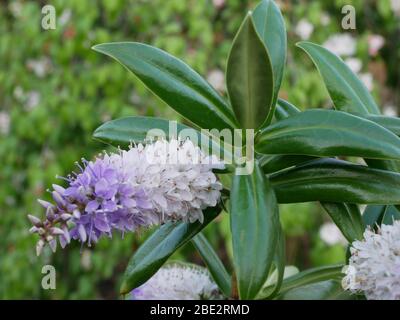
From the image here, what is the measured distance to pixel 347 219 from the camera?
73cm

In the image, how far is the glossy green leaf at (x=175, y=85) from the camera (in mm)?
751

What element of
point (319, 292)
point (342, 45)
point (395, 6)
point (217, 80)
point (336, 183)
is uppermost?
point (395, 6)

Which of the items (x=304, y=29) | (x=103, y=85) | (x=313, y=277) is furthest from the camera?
(x=103, y=85)

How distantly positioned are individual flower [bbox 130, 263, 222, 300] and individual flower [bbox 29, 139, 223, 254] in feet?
0.51

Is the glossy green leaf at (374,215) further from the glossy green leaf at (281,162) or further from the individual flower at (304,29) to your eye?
the individual flower at (304,29)

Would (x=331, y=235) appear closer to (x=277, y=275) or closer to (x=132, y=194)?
(x=277, y=275)

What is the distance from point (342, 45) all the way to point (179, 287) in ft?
5.79

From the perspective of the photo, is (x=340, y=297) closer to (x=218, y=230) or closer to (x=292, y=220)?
(x=292, y=220)

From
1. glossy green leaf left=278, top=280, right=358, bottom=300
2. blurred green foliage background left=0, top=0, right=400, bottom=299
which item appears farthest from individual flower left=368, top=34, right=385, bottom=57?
glossy green leaf left=278, top=280, right=358, bottom=300

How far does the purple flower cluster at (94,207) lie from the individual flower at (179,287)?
0.66 feet

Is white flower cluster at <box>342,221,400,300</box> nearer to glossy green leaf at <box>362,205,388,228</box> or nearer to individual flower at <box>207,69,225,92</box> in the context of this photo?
glossy green leaf at <box>362,205,388,228</box>

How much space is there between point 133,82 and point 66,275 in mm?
852

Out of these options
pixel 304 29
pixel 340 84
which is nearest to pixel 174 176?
pixel 340 84
